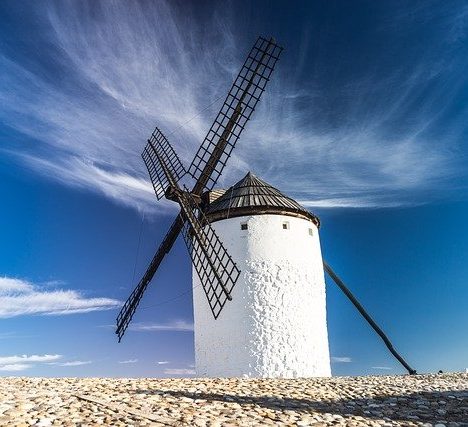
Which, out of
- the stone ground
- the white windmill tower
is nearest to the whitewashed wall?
the white windmill tower

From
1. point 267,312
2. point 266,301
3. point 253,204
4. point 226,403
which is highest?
point 253,204

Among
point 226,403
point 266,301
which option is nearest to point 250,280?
point 266,301

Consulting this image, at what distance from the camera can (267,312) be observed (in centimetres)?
1673

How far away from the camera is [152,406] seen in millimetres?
9188

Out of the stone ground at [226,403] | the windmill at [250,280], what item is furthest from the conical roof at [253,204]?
the stone ground at [226,403]

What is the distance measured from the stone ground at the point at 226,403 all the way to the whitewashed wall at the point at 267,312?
311 cm

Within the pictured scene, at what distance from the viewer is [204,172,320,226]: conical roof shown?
58.1ft

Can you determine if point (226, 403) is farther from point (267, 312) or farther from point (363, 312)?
point (363, 312)

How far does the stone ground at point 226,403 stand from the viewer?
8320mm

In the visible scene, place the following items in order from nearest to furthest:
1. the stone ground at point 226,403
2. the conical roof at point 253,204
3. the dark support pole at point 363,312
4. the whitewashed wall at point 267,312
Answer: the stone ground at point 226,403 < the whitewashed wall at point 267,312 < the conical roof at point 253,204 < the dark support pole at point 363,312

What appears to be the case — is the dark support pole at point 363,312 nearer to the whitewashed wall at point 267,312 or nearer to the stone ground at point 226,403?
the whitewashed wall at point 267,312

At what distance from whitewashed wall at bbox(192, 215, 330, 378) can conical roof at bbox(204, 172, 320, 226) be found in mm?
261

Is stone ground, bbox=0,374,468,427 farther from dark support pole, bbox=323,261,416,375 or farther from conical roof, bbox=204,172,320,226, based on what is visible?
dark support pole, bbox=323,261,416,375

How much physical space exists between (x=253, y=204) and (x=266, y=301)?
11.5 feet
